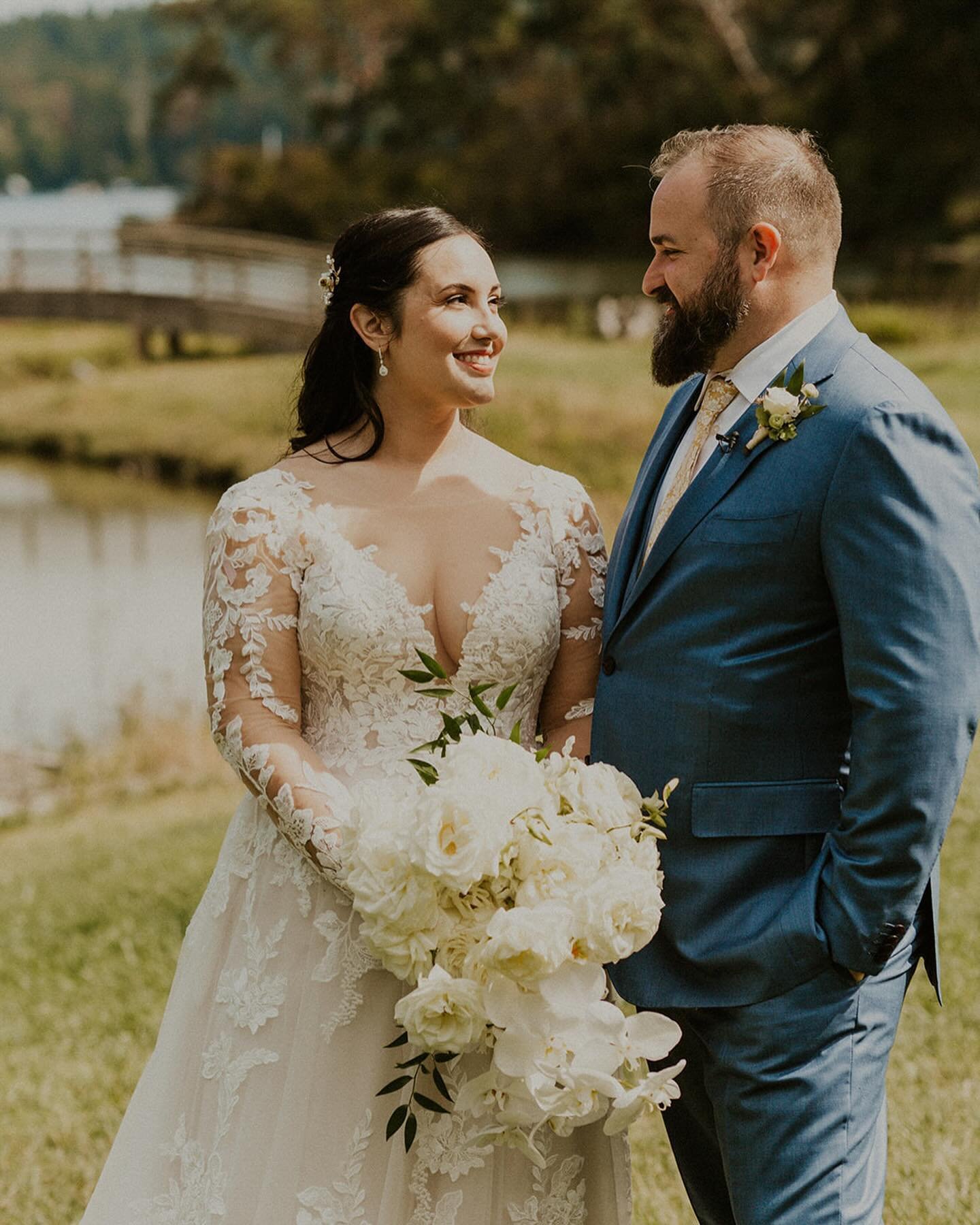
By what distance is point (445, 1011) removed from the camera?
2.32m

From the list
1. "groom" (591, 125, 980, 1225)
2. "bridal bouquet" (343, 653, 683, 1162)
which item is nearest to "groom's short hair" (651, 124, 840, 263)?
"groom" (591, 125, 980, 1225)

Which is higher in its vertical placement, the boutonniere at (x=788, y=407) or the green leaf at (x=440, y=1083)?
the boutonniere at (x=788, y=407)

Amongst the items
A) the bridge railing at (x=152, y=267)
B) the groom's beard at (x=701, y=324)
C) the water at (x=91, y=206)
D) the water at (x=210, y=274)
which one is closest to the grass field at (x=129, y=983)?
the groom's beard at (x=701, y=324)

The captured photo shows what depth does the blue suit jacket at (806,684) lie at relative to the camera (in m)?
2.40

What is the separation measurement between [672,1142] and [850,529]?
136 cm

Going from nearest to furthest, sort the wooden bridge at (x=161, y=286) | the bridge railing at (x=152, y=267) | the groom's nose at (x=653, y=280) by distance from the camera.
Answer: the groom's nose at (x=653, y=280) → the wooden bridge at (x=161, y=286) → the bridge railing at (x=152, y=267)

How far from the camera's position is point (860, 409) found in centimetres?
246

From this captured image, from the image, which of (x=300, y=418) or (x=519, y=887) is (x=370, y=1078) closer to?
(x=519, y=887)

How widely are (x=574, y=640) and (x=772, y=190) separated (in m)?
1.01

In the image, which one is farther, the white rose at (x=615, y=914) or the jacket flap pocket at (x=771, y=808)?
the jacket flap pocket at (x=771, y=808)

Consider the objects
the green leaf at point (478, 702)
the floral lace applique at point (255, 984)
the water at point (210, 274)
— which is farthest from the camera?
the water at point (210, 274)

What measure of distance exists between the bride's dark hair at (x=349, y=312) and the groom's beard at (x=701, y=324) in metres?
0.60

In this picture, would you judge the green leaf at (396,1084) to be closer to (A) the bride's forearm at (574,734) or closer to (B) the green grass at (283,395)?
(A) the bride's forearm at (574,734)

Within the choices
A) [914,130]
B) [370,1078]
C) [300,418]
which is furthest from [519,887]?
[914,130]
